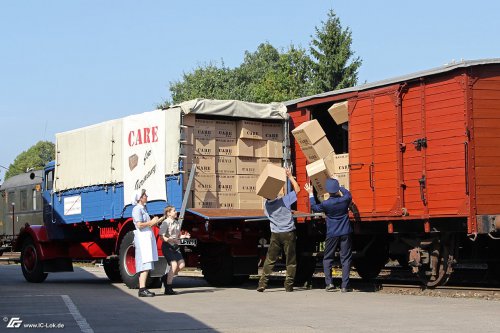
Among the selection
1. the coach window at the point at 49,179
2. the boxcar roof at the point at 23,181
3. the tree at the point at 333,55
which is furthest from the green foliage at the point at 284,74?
the coach window at the point at 49,179

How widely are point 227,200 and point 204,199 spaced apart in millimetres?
566

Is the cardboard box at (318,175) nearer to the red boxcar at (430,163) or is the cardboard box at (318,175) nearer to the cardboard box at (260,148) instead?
the red boxcar at (430,163)

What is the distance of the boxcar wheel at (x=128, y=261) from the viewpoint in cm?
1708

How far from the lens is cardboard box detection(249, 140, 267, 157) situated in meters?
17.5

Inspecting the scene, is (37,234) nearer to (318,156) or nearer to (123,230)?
(123,230)

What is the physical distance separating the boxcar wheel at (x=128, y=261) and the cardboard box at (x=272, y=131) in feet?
10.5

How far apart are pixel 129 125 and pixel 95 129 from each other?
154cm

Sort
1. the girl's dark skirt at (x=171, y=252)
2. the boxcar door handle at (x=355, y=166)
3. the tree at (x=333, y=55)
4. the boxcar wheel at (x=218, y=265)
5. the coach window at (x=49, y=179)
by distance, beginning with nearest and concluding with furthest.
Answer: the girl's dark skirt at (x=171, y=252), the boxcar door handle at (x=355, y=166), the boxcar wheel at (x=218, y=265), the coach window at (x=49, y=179), the tree at (x=333, y=55)

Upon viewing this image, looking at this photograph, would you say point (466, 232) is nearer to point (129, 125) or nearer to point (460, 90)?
point (460, 90)

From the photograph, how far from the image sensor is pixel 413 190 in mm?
15227

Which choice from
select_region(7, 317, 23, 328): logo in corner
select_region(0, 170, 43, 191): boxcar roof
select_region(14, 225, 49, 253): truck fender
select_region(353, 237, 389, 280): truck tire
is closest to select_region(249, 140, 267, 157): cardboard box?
select_region(353, 237, 389, 280): truck tire

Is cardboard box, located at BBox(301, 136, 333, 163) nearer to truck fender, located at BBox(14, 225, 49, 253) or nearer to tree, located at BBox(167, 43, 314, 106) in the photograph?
truck fender, located at BBox(14, 225, 49, 253)

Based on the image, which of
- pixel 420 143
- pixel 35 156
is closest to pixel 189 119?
pixel 420 143

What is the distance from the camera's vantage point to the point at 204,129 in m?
16.8
